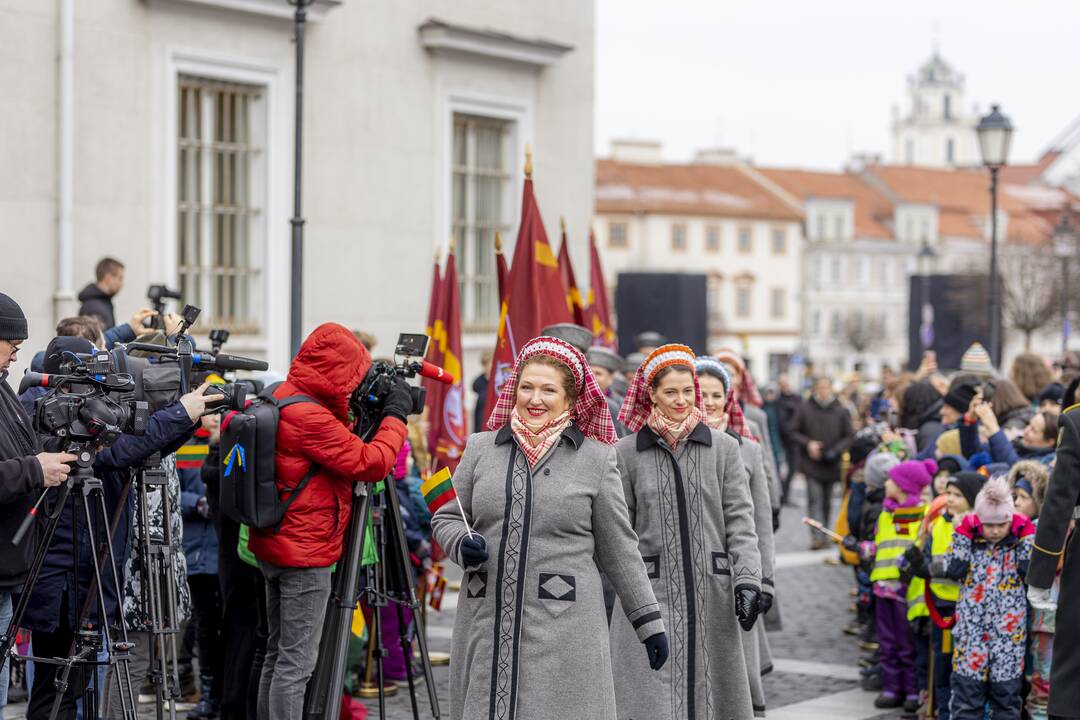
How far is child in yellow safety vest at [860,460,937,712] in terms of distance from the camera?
8734 millimetres

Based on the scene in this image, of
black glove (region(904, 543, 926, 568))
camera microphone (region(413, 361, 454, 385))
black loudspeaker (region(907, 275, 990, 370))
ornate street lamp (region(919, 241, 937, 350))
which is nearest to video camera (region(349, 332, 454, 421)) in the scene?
camera microphone (region(413, 361, 454, 385))

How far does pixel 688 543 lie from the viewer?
6266mm

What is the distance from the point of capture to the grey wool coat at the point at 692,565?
20.2 feet

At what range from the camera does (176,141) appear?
13875mm

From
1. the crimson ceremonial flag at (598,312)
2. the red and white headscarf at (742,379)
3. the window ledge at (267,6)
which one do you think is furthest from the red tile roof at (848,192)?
the red and white headscarf at (742,379)

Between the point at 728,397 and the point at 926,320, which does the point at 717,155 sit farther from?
the point at 728,397

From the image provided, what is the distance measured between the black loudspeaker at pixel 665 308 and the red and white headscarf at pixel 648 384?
851cm

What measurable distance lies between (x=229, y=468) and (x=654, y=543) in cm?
182

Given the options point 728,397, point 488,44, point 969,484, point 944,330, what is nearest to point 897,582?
point 969,484

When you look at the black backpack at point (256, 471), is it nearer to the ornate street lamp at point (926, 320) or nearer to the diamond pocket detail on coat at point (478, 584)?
the diamond pocket detail on coat at point (478, 584)

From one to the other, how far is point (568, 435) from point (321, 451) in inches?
50.7

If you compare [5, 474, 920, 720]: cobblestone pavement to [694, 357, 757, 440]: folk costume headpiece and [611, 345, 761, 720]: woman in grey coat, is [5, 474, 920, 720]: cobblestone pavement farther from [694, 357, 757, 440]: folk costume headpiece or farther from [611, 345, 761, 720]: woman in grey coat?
[611, 345, 761, 720]: woman in grey coat

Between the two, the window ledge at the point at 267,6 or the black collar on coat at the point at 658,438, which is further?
the window ledge at the point at 267,6

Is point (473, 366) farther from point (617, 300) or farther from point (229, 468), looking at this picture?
point (229, 468)
